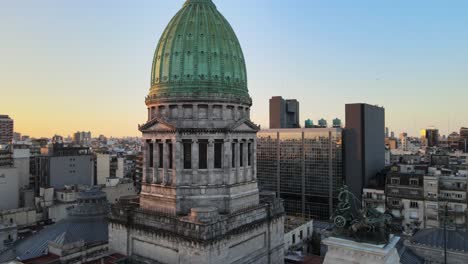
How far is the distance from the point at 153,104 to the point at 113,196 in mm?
74501

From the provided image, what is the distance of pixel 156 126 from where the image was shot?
40750 mm

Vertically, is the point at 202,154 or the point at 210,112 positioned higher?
the point at 210,112

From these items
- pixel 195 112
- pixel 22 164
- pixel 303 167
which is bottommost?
pixel 303 167

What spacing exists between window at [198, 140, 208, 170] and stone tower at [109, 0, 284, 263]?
0.34 ft

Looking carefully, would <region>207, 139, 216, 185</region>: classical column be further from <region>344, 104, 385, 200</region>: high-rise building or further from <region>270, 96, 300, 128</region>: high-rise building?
<region>270, 96, 300, 128</region>: high-rise building

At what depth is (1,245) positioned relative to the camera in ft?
185

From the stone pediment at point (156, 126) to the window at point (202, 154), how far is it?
3.30m

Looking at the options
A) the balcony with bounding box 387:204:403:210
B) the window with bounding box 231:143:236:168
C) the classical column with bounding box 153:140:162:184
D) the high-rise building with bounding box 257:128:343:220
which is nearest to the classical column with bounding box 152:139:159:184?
the classical column with bounding box 153:140:162:184

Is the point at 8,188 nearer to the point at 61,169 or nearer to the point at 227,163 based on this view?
the point at 61,169

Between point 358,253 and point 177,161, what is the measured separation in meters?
21.5

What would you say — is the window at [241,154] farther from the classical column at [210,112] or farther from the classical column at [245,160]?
the classical column at [210,112]

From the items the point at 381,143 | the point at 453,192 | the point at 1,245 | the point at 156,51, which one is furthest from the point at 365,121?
the point at 1,245

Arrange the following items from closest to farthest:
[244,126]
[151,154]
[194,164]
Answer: [194,164] → [244,126] → [151,154]

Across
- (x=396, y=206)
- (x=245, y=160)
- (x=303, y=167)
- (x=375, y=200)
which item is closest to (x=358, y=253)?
(x=245, y=160)
